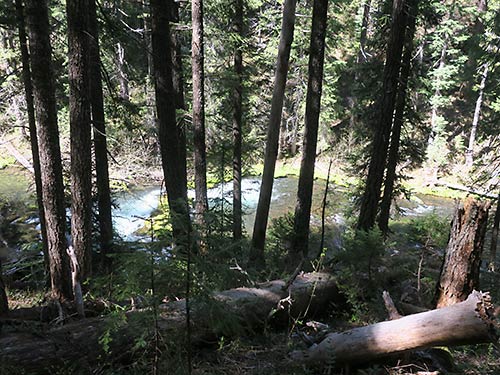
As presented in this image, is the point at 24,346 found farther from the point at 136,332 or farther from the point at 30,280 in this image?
the point at 30,280

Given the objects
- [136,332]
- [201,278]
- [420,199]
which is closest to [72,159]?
[136,332]

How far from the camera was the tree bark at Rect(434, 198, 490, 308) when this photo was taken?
4500mm

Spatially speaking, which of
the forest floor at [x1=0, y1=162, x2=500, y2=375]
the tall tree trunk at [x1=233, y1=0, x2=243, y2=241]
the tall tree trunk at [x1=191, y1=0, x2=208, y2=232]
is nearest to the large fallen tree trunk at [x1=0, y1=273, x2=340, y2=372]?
the forest floor at [x1=0, y1=162, x2=500, y2=375]

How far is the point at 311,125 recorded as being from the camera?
368 inches

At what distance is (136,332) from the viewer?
3717 mm

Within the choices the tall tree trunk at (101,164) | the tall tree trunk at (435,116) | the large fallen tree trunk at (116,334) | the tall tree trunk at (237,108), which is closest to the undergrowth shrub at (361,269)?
the large fallen tree trunk at (116,334)

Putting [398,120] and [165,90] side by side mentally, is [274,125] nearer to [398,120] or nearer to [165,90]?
[165,90]

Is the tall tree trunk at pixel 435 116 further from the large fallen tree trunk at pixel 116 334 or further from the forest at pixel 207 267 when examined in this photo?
the large fallen tree trunk at pixel 116 334

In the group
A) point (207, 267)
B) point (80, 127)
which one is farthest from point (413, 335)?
point (80, 127)

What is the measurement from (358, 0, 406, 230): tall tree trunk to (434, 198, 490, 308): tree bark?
146 inches

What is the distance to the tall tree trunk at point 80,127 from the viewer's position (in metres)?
5.51

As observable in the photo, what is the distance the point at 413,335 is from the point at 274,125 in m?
6.18

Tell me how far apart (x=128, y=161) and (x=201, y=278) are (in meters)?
18.1

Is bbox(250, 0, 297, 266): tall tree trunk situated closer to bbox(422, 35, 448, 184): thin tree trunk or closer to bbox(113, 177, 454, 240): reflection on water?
bbox(113, 177, 454, 240): reflection on water
